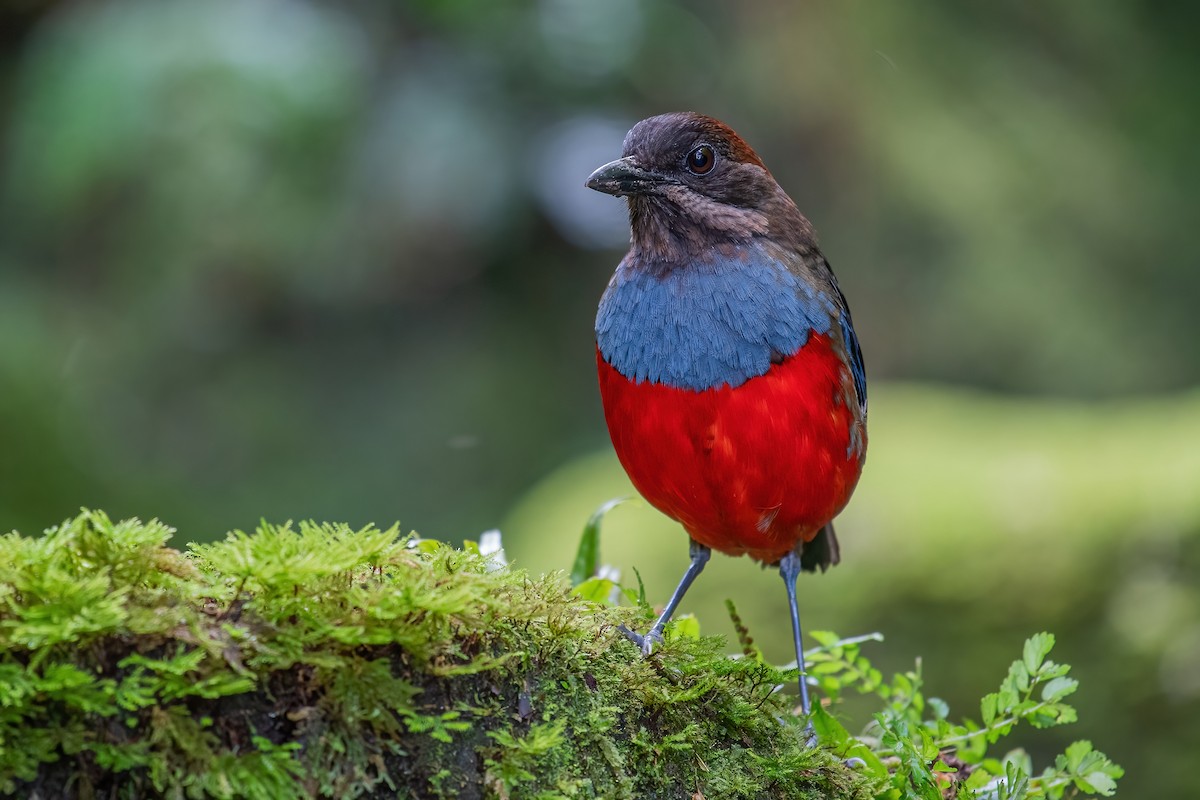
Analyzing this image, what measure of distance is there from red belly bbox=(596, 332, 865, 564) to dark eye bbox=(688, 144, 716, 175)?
0.62 m

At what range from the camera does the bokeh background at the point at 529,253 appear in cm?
688

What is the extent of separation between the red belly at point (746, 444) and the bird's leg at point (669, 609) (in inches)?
7.9

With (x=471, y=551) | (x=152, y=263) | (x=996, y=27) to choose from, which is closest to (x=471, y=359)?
(x=152, y=263)

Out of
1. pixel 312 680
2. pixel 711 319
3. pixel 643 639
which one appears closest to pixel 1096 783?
pixel 643 639

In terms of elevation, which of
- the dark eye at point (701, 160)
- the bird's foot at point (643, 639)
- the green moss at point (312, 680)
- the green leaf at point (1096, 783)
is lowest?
the green moss at point (312, 680)

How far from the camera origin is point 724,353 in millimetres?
2979

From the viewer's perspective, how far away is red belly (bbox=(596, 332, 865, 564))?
2.96m

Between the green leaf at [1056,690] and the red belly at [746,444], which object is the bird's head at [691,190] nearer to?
the red belly at [746,444]

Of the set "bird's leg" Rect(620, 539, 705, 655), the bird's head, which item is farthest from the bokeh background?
the bird's head

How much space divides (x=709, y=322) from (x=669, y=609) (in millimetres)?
763

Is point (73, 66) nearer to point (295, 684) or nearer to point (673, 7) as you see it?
point (673, 7)

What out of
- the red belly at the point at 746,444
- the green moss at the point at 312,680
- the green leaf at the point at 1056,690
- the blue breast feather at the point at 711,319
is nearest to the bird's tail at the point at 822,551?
the red belly at the point at 746,444

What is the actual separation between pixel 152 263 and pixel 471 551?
23.9ft

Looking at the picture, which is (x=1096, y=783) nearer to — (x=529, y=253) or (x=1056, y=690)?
(x=1056, y=690)
